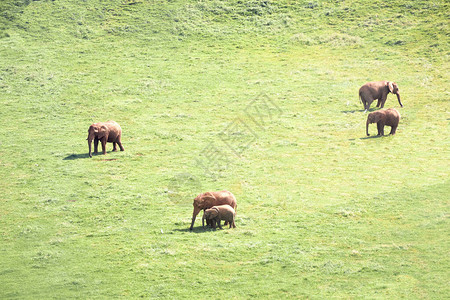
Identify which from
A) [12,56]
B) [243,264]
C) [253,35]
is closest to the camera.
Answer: [243,264]

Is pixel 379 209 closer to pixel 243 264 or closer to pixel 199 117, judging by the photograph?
pixel 243 264

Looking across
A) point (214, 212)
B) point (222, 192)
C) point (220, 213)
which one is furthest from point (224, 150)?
point (214, 212)

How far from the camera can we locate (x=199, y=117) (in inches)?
1684

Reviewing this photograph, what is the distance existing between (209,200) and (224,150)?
1234 centimetres

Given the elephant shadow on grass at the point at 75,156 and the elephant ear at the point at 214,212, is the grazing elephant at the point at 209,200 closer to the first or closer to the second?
the elephant ear at the point at 214,212

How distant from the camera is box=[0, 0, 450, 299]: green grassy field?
2112cm

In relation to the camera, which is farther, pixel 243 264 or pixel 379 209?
pixel 379 209

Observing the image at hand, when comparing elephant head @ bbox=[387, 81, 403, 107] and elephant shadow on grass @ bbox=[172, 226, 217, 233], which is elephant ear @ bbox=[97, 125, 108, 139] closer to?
elephant shadow on grass @ bbox=[172, 226, 217, 233]

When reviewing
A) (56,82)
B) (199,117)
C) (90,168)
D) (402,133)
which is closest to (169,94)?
(199,117)

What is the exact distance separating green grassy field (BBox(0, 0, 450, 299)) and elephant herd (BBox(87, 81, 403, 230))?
0.71m

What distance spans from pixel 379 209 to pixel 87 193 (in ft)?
46.9

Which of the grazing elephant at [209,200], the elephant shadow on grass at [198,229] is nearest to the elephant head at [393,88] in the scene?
the grazing elephant at [209,200]

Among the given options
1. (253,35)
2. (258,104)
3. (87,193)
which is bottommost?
(87,193)

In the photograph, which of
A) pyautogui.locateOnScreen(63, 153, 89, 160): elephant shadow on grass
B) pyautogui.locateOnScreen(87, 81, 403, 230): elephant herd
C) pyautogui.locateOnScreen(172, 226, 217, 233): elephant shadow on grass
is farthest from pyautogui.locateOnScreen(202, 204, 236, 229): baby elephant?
pyautogui.locateOnScreen(63, 153, 89, 160): elephant shadow on grass
